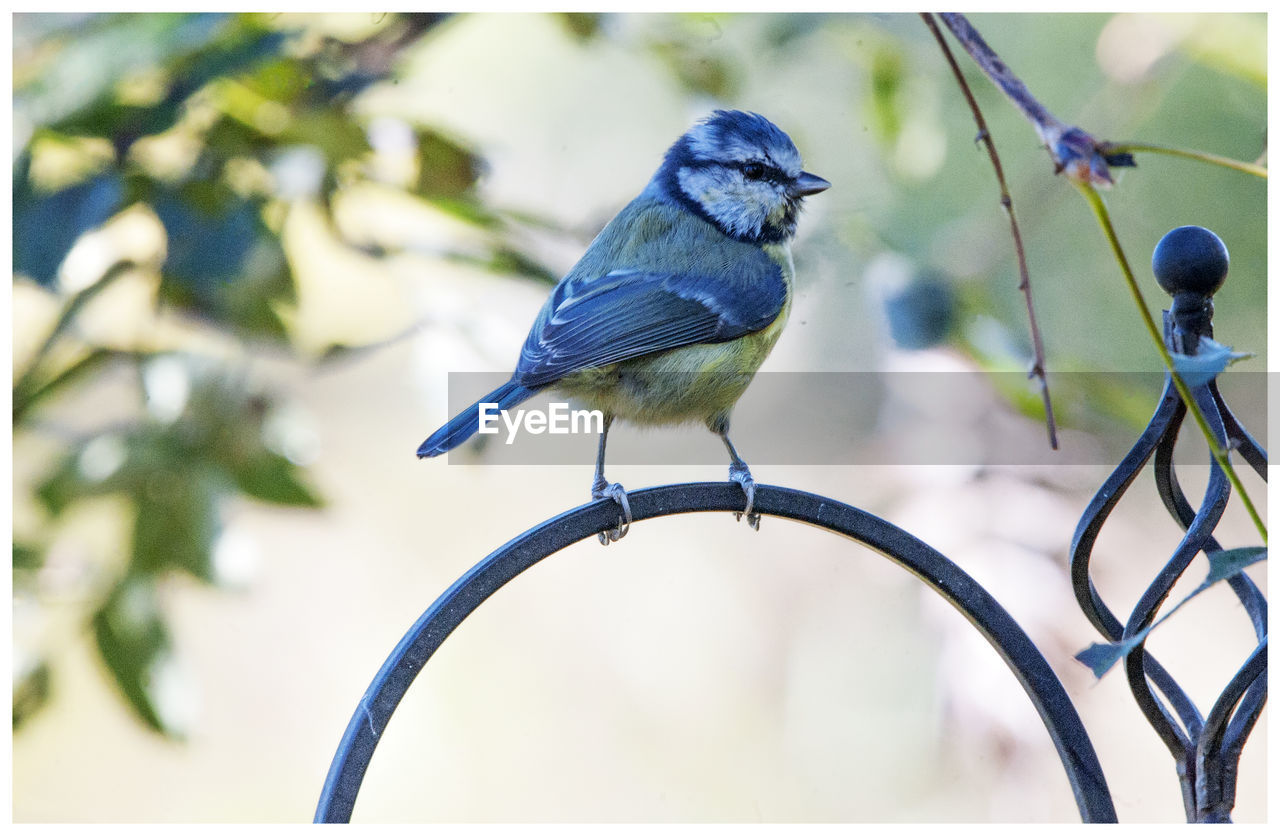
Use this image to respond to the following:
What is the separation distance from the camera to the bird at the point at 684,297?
1129 millimetres

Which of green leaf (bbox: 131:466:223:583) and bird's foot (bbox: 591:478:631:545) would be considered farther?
green leaf (bbox: 131:466:223:583)

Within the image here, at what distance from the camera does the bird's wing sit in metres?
1.12

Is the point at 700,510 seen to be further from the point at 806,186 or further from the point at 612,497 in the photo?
the point at 806,186

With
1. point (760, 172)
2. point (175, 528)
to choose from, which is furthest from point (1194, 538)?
point (175, 528)

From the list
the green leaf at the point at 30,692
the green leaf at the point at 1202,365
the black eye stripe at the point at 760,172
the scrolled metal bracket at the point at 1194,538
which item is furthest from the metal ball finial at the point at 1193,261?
the green leaf at the point at 30,692

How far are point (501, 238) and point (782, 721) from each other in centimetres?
91

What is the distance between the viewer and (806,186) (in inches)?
52.2

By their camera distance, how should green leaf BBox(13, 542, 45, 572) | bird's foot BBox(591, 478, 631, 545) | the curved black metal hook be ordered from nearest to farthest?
the curved black metal hook, bird's foot BBox(591, 478, 631, 545), green leaf BBox(13, 542, 45, 572)

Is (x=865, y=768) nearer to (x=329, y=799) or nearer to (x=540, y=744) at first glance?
(x=540, y=744)

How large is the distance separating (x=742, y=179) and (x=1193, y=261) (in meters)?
0.71

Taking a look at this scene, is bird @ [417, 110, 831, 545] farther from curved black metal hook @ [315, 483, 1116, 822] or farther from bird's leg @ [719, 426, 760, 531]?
curved black metal hook @ [315, 483, 1116, 822]

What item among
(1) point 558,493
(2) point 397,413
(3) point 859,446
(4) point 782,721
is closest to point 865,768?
(4) point 782,721

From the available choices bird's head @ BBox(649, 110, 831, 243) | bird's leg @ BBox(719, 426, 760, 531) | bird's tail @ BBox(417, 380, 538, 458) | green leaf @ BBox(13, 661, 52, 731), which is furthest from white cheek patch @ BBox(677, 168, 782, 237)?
green leaf @ BBox(13, 661, 52, 731)

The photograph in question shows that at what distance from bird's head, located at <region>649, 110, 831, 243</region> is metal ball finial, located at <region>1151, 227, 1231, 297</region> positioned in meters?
0.62
